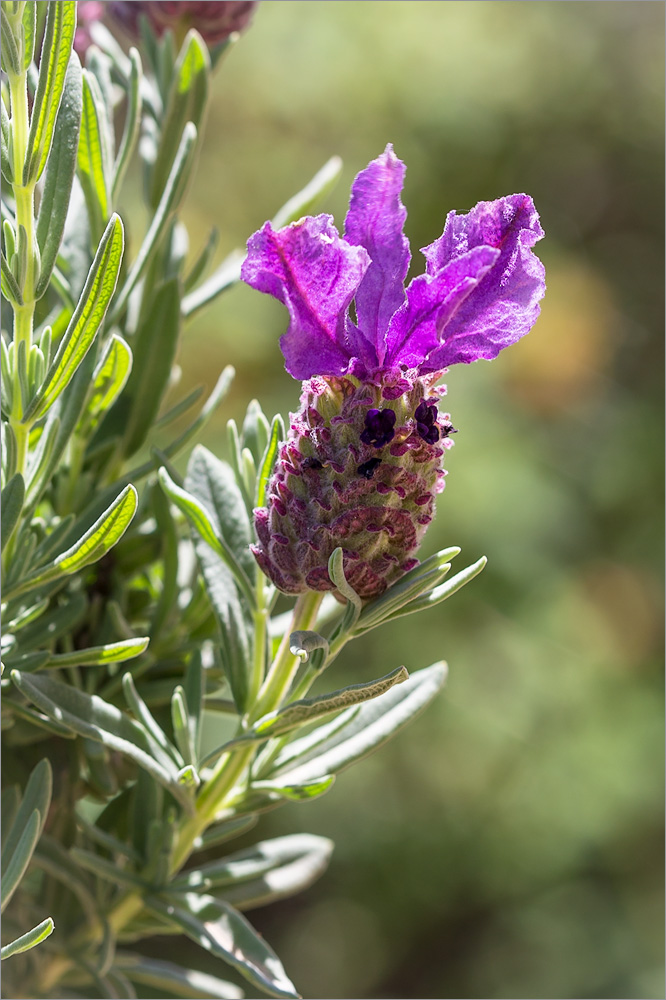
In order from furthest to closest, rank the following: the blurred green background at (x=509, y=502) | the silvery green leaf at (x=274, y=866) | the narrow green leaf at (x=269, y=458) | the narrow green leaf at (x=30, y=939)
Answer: the blurred green background at (x=509, y=502)
the silvery green leaf at (x=274, y=866)
the narrow green leaf at (x=269, y=458)
the narrow green leaf at (x=30, y=939)

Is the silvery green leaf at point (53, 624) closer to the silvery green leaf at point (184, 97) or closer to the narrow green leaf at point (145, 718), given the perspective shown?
the narrow green leaf at point (145, 718)

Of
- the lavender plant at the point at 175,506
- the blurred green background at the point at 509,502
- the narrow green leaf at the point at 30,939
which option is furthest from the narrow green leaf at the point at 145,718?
the blurred green background at the point at 509,502

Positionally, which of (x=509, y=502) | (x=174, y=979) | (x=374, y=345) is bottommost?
(x=509, y=502)

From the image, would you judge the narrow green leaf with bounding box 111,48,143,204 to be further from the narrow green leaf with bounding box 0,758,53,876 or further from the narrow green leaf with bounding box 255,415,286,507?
the narrow green leaf with bounding box 0,758,53,876

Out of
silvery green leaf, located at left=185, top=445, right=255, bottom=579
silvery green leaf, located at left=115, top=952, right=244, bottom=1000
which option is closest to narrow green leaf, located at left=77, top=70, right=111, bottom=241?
silvery green leaf, located at left=185, top=445, right=255, bottom=579

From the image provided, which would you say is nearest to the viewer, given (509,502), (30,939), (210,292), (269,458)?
(30,939)

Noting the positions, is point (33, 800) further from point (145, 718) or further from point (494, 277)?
point (494, 277)

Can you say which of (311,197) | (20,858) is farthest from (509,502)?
(20,858)
